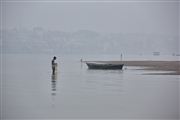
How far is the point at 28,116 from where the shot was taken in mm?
18750

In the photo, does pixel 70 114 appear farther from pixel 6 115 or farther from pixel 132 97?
pixel 132 97

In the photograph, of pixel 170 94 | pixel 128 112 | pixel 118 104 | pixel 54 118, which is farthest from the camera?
pixel 170 94

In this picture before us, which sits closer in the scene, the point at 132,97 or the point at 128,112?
the point at 128,112

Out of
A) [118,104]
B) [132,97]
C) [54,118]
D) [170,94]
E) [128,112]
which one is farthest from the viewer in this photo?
[170,94]

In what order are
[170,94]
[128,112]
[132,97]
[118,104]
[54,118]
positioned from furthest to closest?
[170,94], [132,97], [118,104], [128,112], [54,118]

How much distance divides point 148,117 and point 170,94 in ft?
33.7

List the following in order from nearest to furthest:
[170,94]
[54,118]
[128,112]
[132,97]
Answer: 1. [54,118]
2. [128,112]
3. [132,97]
4. [170,94]

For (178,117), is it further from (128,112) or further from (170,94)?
(170,94)

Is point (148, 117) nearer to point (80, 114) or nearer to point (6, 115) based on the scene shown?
point (80, 114)

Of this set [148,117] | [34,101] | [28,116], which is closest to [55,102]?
[34,101]

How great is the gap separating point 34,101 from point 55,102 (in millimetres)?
1227

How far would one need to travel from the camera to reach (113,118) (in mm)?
18594

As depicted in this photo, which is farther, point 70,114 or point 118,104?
point 118,104

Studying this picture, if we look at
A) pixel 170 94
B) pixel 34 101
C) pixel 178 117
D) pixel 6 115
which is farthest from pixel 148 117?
pixel 170 94
